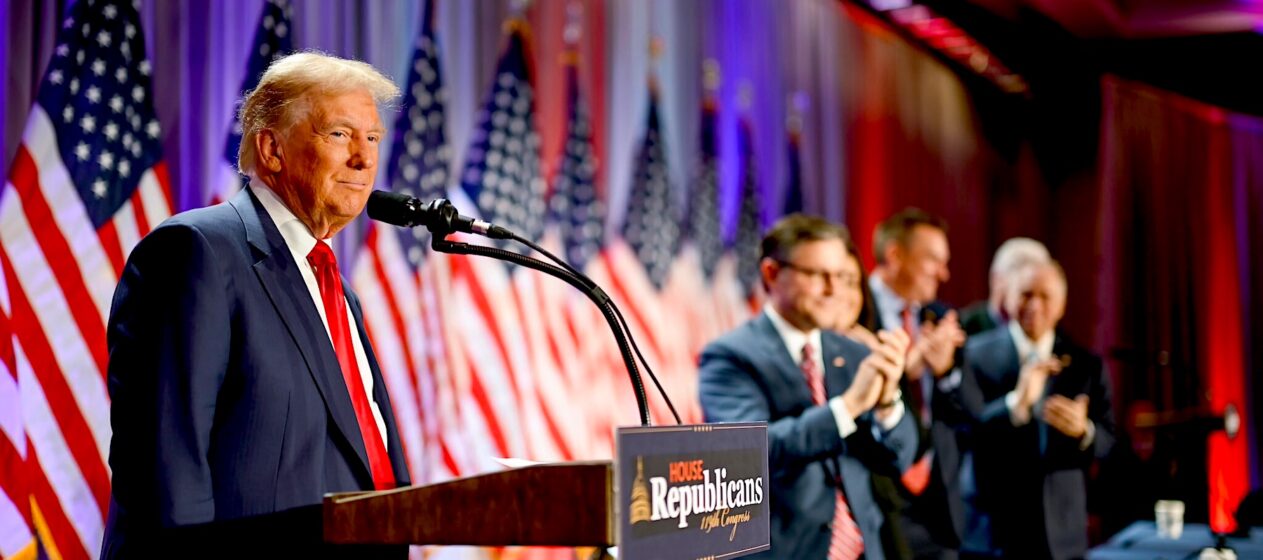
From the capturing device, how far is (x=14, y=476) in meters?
3.06

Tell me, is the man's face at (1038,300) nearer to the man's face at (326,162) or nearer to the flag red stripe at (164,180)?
the flag red stripe at (164,180)

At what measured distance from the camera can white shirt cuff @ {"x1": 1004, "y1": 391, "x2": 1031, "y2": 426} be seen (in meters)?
4.82

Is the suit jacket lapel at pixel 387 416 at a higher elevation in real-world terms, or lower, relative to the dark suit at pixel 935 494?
higher

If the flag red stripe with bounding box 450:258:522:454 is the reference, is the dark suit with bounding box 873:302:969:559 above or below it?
below

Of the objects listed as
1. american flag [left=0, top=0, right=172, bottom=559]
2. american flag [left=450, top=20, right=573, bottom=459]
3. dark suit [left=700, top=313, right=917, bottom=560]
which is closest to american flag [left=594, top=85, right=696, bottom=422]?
american flag [left=450, top=20, right=573, bottom=459]

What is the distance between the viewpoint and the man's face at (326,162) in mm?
2109

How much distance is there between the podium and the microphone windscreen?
0.50m

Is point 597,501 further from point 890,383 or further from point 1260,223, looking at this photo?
point 1260,223

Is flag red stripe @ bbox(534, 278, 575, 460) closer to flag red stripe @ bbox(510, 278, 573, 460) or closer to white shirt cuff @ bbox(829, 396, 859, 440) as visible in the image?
flag red stripe @ bbox(510, 278, 573, 460)

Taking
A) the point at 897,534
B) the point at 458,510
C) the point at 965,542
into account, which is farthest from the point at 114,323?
the point at 965,542

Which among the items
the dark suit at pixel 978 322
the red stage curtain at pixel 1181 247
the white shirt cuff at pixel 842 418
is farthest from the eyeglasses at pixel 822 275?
the red stage curtain at pixel 1181 247

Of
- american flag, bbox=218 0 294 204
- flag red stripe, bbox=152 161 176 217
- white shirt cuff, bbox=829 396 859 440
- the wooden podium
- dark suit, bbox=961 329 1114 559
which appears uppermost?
american flag, bbox=218 0 294 204

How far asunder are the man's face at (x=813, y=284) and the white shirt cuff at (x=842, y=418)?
1.24 feet

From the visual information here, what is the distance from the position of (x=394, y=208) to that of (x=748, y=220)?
15.7 feet
